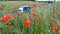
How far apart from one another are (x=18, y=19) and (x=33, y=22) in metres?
0.23

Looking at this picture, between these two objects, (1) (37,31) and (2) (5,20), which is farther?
(1) (37,31)

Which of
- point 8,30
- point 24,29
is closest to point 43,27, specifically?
point 24,29

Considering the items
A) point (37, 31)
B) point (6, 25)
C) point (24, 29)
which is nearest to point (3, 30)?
point (6, 25)

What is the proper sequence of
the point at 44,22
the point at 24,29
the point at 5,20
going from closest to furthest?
the point at 5,20 → the point at 24,29 → the point at 44,22

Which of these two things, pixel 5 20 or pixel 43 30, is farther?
pixel 43 30

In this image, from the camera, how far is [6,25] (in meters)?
2.64

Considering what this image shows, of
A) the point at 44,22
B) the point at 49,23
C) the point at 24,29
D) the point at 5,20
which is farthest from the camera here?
the point at 49,23

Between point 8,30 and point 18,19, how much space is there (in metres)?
0.30

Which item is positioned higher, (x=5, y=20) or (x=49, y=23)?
(x=5, y=20)

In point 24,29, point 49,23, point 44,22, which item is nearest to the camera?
point 24,29

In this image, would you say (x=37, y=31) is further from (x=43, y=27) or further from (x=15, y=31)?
(x=15, y=31)

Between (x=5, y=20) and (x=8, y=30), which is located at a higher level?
(x=5, y=20)

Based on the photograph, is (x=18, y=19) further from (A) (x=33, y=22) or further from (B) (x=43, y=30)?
(B) (x=43, y=30)

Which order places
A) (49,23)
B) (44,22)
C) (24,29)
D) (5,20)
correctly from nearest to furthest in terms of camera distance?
(5,20), (24,29), (44,22), (49,23)
